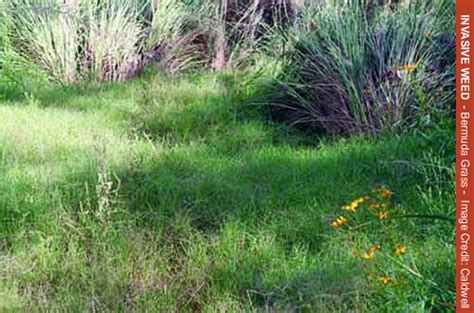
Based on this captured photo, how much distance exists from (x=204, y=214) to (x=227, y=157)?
0.89 metres

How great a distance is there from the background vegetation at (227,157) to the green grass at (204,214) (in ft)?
0.03

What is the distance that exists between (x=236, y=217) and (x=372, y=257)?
855mm

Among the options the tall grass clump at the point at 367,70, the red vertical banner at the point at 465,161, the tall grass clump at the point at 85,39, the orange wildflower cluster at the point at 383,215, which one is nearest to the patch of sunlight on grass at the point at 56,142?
the tall grass clump at the point at 85,39

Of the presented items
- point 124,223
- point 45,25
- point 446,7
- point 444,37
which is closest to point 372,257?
point 124,223

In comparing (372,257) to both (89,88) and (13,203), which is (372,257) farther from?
(89,88)

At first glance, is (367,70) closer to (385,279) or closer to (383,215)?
(383,215)

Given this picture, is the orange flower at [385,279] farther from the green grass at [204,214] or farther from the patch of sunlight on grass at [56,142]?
the patch of sunlight on grass at [56,142]

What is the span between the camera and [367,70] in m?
4.87

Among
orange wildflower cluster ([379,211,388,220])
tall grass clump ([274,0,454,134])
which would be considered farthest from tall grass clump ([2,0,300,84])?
orange wildflower cluster ([379,211,388,220])

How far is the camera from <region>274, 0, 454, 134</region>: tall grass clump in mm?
4680

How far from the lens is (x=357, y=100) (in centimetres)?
475

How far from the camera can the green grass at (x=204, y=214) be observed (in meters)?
2.80

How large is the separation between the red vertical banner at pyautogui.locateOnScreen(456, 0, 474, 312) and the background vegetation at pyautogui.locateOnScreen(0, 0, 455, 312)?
49cm

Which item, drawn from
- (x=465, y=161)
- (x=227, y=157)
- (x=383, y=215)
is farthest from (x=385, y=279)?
(x=227, y=157)
